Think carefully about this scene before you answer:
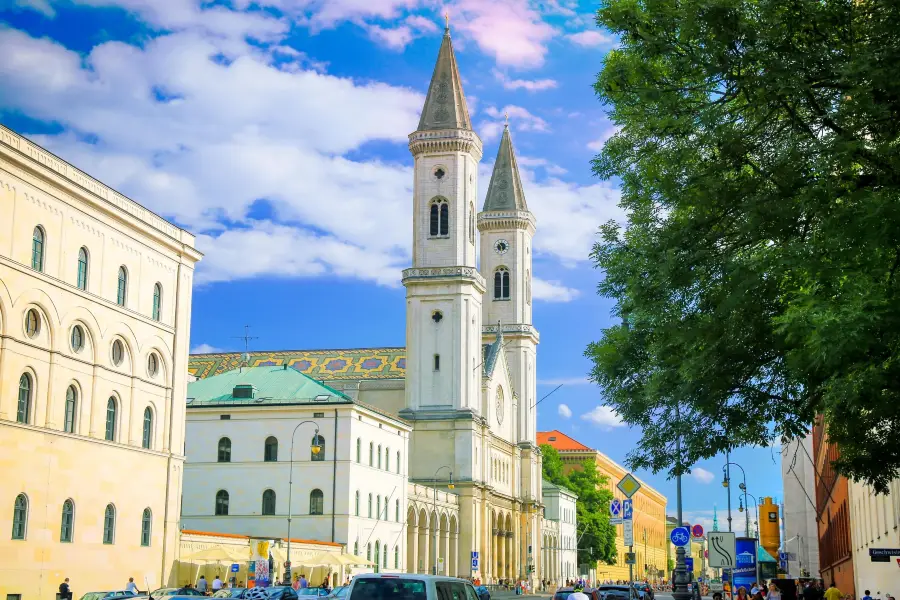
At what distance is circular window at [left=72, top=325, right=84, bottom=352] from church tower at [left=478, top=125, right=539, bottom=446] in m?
77.3

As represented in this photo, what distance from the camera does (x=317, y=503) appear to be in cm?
7344

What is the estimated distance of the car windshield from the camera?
18000mm

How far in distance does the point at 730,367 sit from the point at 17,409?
110ft

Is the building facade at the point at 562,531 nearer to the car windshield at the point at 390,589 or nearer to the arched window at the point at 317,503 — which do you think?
the arched window at the point at 317,503

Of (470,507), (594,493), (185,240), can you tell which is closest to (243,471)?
(185,240)

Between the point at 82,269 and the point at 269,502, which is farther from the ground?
the point at 82,269

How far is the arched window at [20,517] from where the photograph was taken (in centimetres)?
4284

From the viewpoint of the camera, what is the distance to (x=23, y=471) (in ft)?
143

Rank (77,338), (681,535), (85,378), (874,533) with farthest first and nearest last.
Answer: (85,378) < (77,338) < (874,533) < (681,535)

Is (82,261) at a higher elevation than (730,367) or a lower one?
higher

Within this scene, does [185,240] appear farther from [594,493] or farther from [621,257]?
[594,493]

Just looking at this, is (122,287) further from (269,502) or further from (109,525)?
(269,502)

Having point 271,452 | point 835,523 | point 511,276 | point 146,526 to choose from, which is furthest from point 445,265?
point 146,526

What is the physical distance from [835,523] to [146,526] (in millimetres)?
36456
